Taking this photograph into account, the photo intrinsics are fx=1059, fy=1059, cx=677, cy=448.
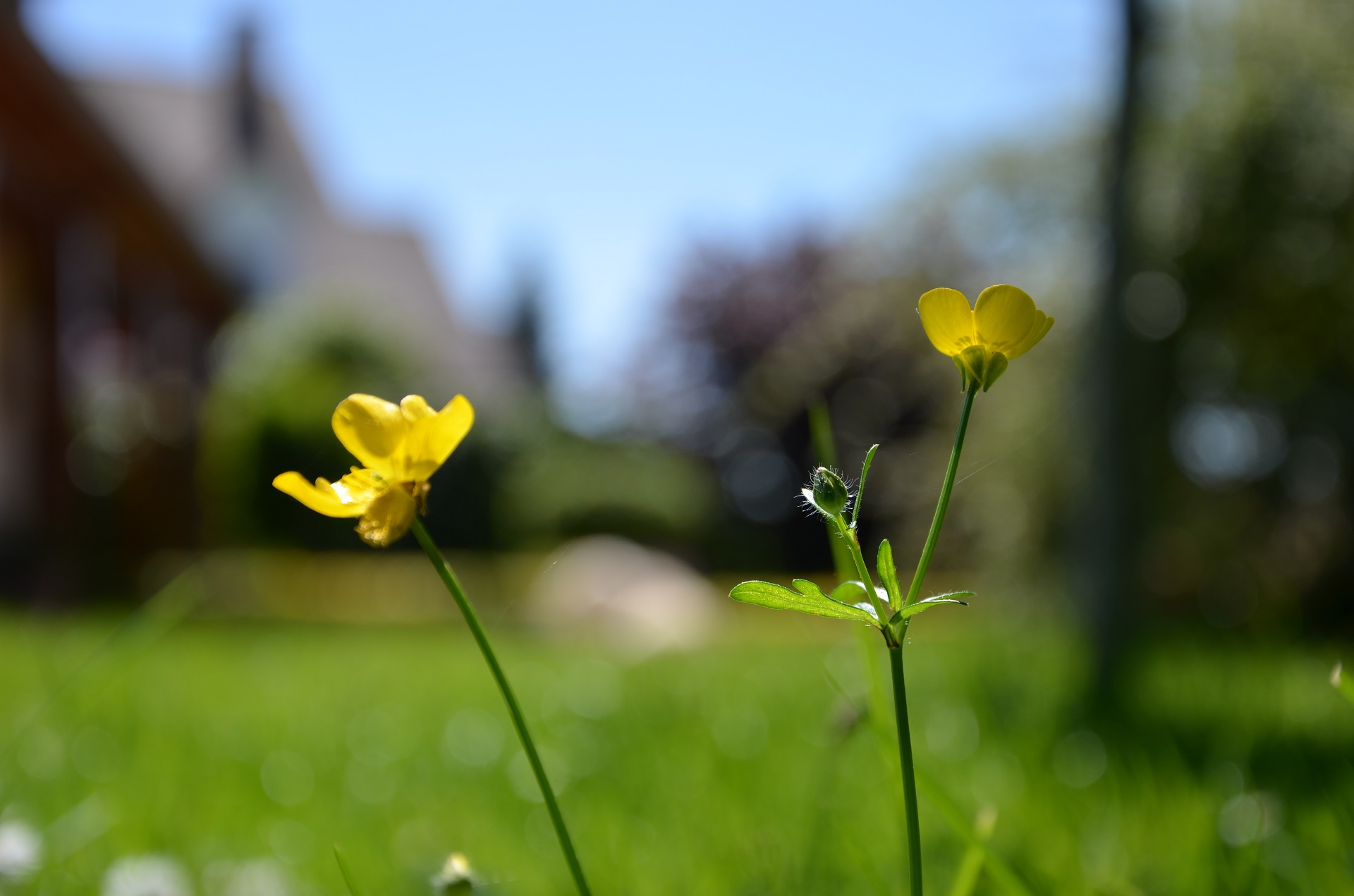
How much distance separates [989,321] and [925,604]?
115 mm

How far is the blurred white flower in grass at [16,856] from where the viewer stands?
2.77 feet

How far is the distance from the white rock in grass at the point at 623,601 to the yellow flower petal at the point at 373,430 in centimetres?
560

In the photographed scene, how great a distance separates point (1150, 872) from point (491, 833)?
836mm

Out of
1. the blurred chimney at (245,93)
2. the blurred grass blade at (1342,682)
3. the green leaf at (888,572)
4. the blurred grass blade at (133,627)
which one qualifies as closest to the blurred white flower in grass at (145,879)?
the blurred grass blade at (133,627)

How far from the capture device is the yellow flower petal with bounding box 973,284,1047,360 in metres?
Result: 0.41

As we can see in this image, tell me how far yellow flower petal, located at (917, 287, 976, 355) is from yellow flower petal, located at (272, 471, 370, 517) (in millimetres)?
240

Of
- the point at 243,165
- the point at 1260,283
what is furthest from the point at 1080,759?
the point at 243,165

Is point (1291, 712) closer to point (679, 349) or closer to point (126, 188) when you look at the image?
point (126, 188)

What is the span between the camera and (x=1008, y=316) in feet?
1.34

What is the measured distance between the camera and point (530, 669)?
146 inches

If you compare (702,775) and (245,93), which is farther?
(245,93)

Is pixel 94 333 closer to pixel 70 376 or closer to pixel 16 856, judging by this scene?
pixel 70 376

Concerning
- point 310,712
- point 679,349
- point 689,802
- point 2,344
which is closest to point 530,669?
point 310,712

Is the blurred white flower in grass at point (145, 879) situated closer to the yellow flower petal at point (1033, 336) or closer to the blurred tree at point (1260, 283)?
the yellow flower petal at point (1033, 336)
